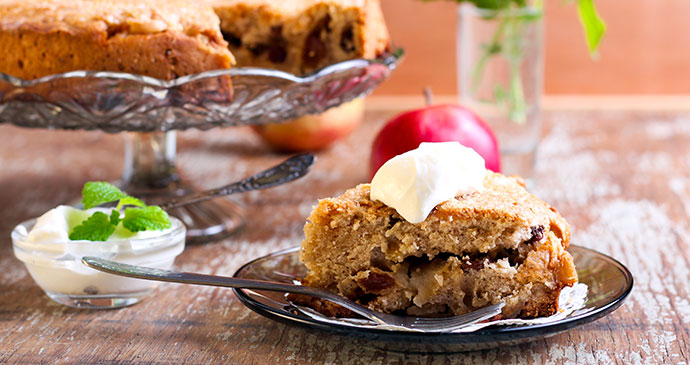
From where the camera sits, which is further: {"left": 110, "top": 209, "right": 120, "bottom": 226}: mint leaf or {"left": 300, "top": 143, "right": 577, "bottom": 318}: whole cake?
{"left": 110, "top": 209, "right": 120, "bottom": 226}: mint leaf

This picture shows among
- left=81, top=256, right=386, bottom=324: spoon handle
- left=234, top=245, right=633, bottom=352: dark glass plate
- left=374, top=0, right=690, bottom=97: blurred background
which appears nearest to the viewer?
left=234, top=245, right=633, bottom=352: dark glass plate

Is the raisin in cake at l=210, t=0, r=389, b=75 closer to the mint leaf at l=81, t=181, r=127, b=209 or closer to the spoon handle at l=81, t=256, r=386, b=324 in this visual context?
the mint leaf at l=81, t=181, r=127, b=209

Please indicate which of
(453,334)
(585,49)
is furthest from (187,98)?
(585,49)

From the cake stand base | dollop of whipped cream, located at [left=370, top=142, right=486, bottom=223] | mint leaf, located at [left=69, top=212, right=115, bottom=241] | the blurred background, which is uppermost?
dollop of whipped cream, located at [left=370, top=142, right=486, bottom=223]

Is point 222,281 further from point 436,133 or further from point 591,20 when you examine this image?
point 591,20

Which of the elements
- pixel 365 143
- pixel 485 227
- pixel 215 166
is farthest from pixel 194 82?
pixel 365 143

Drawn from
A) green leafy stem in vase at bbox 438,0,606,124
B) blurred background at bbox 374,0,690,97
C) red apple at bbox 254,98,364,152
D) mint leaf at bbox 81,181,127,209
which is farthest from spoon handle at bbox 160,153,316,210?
blurred background at bbox 374,0,690,97

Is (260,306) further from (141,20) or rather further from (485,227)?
(141,20)
